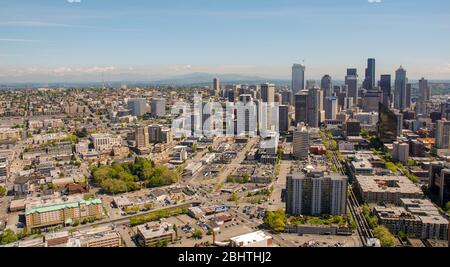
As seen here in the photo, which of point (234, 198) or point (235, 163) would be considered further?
point (235, 163)

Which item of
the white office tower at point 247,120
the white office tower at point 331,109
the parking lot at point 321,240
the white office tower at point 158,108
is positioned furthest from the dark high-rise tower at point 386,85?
the parking lot at point 321,240

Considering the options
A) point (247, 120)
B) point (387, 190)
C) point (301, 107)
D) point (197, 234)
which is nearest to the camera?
point (197, 234)

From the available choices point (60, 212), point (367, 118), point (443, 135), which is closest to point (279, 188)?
point (60, 212)

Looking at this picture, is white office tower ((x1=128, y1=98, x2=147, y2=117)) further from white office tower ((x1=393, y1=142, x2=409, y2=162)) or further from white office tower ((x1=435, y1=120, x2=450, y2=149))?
white office tower ((x1=435, y1=120, x2=450, y2=149))

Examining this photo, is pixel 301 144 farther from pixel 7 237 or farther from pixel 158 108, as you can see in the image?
pixel 158 108

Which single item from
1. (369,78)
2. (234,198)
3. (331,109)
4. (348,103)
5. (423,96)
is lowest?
(234,198)
